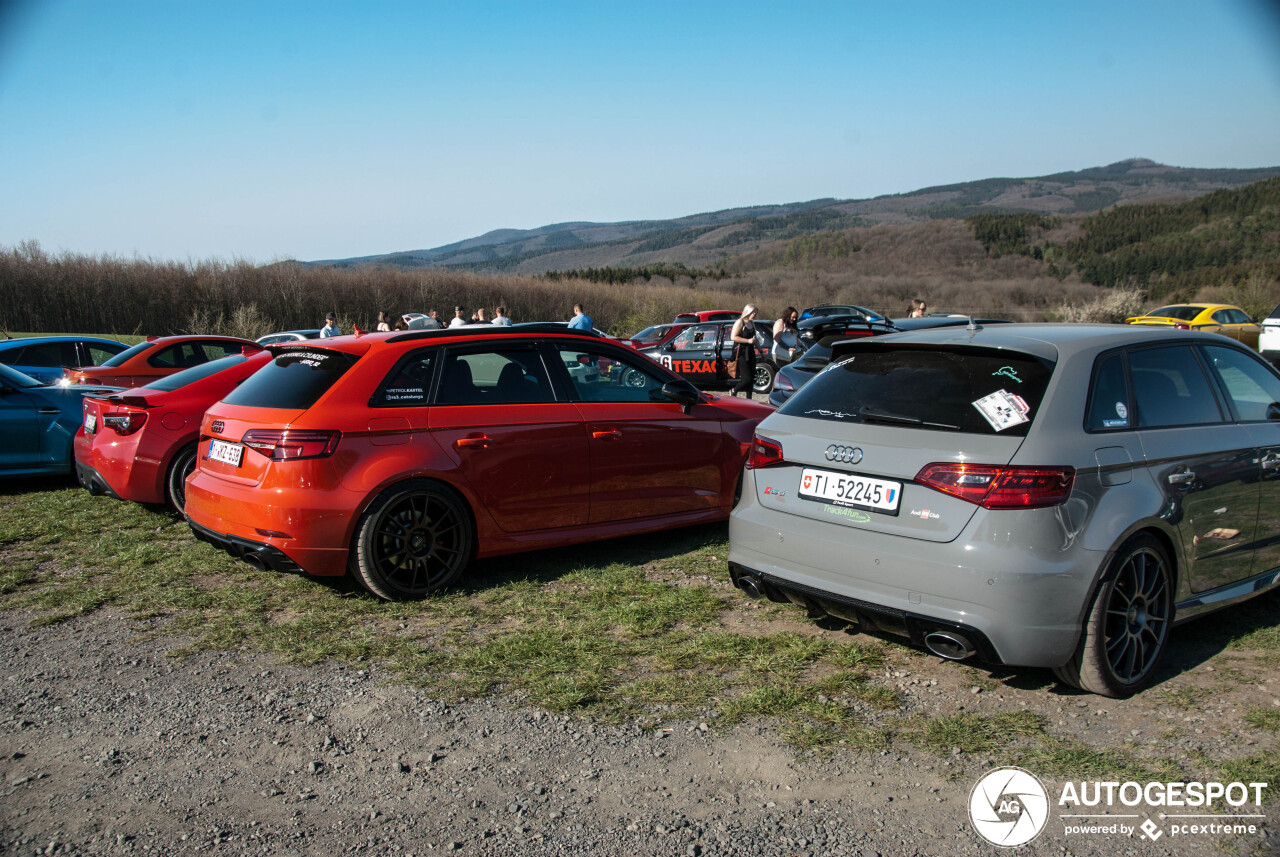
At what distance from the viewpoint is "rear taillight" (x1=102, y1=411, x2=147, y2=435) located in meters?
7.20

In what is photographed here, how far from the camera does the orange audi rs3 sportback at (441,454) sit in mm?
5004

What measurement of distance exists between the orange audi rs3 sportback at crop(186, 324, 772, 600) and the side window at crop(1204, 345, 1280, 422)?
3.12 metres

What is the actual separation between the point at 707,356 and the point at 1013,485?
17.5 m

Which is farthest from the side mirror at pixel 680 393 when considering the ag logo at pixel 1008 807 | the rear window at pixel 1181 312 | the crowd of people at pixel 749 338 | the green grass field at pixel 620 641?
the rear window at pixel 1181 312

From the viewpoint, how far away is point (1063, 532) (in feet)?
11.6

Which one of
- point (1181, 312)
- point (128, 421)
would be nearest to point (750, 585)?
point (128, 421)

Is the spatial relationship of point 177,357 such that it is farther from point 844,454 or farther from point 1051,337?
point 1051,337

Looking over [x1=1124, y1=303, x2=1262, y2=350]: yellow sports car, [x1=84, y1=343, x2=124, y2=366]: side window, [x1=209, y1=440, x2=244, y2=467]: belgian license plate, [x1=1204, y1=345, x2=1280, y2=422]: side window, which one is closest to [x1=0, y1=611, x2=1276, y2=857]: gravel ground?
[x1=209, y1=440, x2=244, y2=467]: belgian license plate

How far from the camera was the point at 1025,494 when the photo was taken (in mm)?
3516

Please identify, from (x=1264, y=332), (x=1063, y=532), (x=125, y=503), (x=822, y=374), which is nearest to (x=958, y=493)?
(x=1063, y=532)

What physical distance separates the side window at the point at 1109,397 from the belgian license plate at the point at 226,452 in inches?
180

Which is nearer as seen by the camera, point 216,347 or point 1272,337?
point 216,347

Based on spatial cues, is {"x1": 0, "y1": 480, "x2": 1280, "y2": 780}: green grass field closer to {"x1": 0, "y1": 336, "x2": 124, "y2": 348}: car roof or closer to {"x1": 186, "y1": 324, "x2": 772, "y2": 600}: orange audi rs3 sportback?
{"x1": 186, "y1": 324, "x2": 772, "y2": 600}: orange audi rs3 sportback

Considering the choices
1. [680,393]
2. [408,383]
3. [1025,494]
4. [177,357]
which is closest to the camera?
[1025,494]
